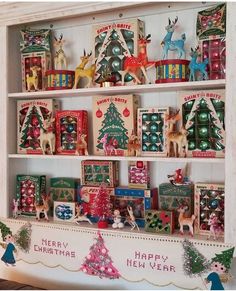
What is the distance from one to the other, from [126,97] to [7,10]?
701 mm

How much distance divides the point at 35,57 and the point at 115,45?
0.41 m

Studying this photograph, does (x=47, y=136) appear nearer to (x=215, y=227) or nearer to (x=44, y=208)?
(x=44, y=208)

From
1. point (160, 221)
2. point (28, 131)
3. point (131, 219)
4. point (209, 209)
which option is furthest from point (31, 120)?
point (209, 209)

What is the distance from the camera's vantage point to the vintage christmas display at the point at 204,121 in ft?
4.97

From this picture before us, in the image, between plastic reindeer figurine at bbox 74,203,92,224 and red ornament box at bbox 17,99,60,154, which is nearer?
plastic reindeer figurine at bbox 74,203,92,224

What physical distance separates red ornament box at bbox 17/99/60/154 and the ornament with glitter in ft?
1.67

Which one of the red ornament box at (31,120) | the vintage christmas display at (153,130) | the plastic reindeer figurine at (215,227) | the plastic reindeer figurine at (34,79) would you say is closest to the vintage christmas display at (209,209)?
the plastic reindeer figurine at (215,227)

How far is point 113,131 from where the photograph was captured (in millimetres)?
1723

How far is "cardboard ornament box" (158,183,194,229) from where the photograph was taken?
5.28 feet

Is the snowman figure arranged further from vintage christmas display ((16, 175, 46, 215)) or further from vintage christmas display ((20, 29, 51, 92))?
vintage christmas display ((20, 29, 51, 92))

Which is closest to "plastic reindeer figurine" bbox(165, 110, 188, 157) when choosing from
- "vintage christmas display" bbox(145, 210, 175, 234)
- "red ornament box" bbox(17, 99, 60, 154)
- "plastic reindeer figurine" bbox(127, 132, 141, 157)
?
"plastic reindeer figurine" bbox(127, 132, 141, 157)

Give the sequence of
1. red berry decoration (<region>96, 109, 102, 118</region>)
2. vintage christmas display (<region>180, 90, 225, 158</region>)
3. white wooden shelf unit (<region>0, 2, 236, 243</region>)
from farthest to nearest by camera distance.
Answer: red berry decoration (<region>96, 109, 102, 118</region>)
vintage christmas display (<region>180, 90, 225, 158</region>)
white wooden shelf unit (<region>0, 2, 236, 243</region>)

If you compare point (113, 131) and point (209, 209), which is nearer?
point (209, 209)

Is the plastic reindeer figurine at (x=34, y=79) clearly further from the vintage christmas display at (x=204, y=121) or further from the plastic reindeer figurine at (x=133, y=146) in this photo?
the vintage christmas display at (x=204, y=121)
